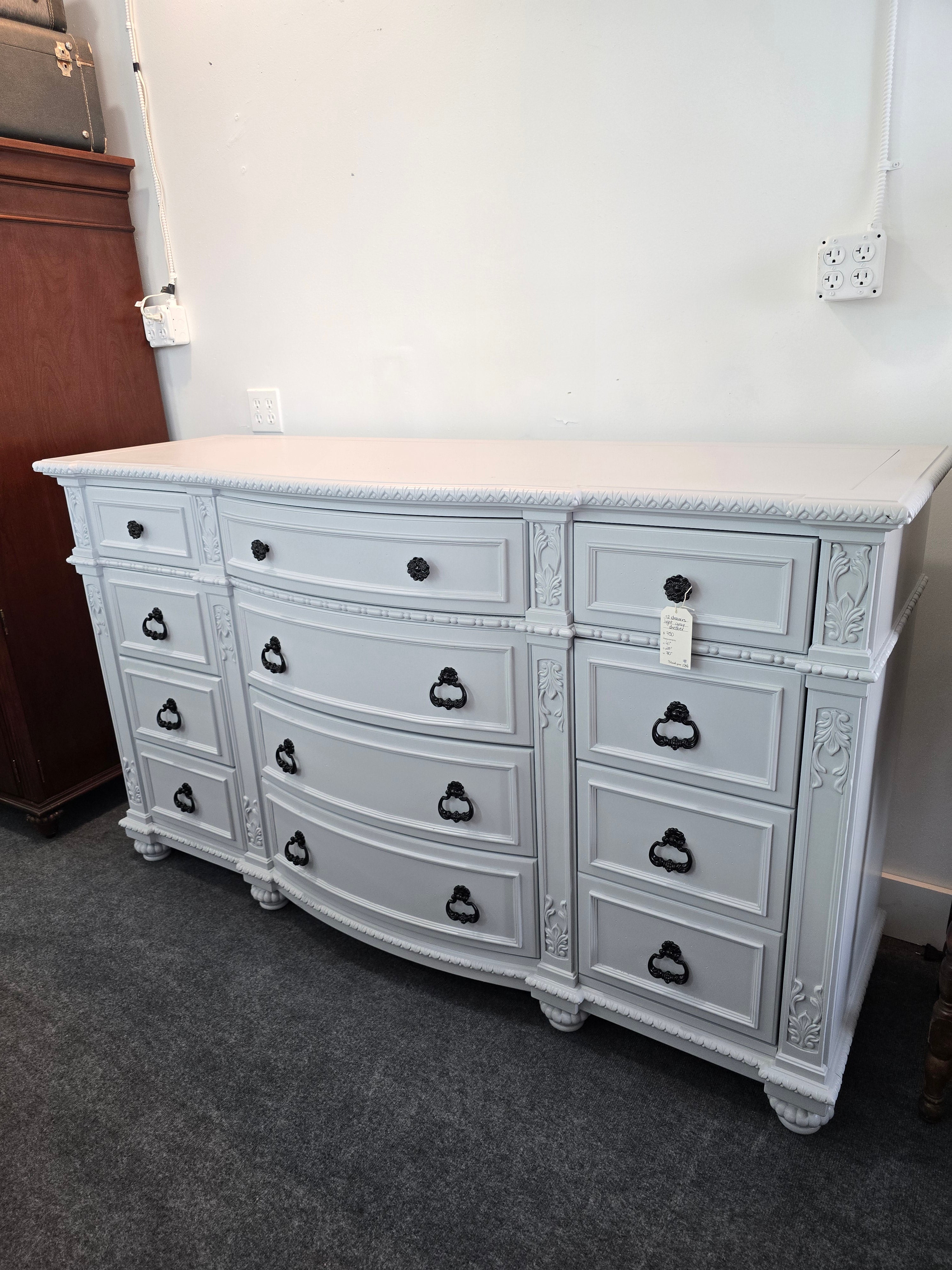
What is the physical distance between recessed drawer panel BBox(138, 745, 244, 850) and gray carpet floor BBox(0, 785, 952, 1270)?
0.26m

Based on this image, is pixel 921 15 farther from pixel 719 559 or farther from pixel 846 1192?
pixel 846 1192

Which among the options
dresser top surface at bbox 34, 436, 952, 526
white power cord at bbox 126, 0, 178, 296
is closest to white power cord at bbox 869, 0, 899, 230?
dresser top surface at bbox 34, 436, 952, 526

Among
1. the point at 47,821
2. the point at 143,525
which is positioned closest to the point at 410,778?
the point at 143,525

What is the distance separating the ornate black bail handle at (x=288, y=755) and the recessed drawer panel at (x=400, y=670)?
0.33 ft

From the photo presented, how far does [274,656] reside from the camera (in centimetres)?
157

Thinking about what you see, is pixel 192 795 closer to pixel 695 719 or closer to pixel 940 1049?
pixel 695 719

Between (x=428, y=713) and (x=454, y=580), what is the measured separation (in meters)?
0.24

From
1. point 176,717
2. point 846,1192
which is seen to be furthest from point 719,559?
point 176,717

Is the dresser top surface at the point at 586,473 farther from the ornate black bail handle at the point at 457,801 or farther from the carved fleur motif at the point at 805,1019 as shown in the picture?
the carved fleur motif at the point at 805,1019

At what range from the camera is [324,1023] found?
1527 millimetres

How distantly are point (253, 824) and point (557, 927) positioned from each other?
74 centimetres

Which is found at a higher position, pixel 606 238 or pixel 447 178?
pixel 447 178

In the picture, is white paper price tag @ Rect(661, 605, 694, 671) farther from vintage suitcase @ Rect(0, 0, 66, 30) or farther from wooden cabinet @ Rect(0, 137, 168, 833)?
vintage suitcase @ Rect(0, 0, 66, 30)

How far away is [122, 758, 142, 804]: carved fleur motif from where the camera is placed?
2014 mm
